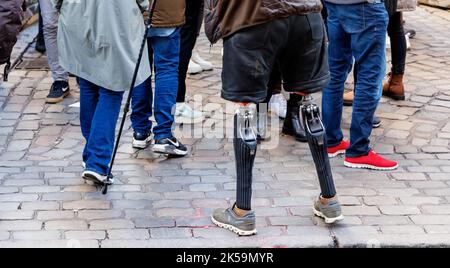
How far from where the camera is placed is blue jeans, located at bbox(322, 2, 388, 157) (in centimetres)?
525

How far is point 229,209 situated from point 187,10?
6.94ft

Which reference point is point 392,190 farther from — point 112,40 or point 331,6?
point 112,40

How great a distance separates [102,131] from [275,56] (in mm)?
1373

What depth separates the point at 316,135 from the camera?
450 centimetres

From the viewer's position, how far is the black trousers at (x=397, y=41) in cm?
688

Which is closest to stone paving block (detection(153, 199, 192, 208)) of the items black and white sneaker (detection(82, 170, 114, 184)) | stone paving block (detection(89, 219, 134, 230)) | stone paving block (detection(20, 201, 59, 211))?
stone paving block (detection(89, 219, 134, 230))

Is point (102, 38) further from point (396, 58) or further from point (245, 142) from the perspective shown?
point (396, 58)

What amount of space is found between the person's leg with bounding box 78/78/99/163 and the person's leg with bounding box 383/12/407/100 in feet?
9.50

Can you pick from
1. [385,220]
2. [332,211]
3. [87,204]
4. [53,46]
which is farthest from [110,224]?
[53,46]

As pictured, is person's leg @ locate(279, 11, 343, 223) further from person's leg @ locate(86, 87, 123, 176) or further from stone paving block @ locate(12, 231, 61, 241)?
stone paving block @ locate(12, 231, 61, 241)

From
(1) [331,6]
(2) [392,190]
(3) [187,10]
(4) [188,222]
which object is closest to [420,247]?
(2) [392,190]

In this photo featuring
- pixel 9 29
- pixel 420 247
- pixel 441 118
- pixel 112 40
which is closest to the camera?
pixel 420 247

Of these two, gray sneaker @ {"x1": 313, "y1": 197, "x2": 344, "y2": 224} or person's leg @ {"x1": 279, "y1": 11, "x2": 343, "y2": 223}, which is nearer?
person's leg @ {"x1": 279, "y1": 11, "x2": 343, "y2": 223}

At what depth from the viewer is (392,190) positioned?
5.20m
